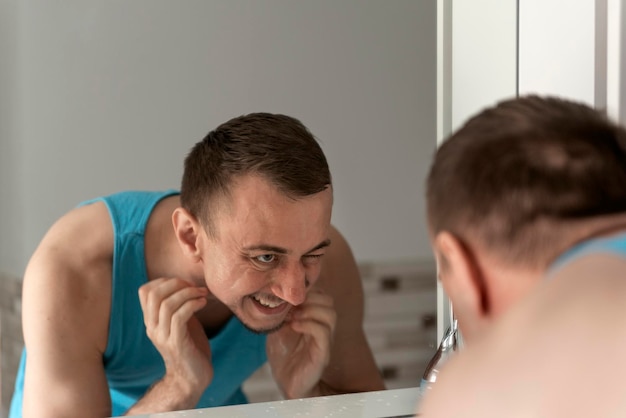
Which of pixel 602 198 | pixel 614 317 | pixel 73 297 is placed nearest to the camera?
pixel 614 317

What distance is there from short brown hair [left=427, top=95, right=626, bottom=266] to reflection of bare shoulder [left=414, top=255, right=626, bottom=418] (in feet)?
0.24

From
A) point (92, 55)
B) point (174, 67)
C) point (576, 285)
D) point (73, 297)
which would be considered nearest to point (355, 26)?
point (174, 67)

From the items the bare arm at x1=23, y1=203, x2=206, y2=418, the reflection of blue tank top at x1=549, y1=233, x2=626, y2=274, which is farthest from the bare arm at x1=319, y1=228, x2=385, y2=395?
the reflection of blue tank top at x1=549, y1=233, x2=626, y2=274

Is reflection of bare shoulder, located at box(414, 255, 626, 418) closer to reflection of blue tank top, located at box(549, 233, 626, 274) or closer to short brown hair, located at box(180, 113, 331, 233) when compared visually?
reflection of blue tank top, located at box(549, 233, 626, 274)

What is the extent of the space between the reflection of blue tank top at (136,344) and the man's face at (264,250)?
40mm

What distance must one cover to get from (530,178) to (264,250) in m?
0.60

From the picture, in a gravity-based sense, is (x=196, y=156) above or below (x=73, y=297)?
above

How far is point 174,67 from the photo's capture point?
1.10 meters

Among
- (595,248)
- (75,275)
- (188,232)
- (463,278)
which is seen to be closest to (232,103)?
(188,232)

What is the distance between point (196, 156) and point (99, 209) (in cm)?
15

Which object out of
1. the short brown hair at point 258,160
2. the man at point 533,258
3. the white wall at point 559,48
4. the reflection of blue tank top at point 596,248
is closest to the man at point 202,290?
the short brown hair at point 258,160

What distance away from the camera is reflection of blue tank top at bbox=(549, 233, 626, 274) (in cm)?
57

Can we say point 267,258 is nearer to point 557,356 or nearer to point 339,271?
point 339,271

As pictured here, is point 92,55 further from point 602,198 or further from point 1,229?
point 602,198
